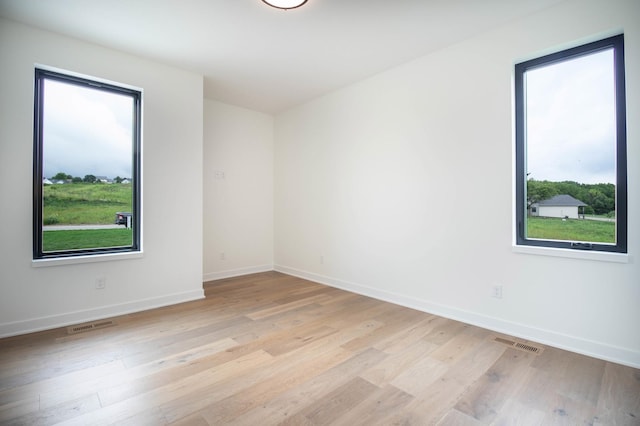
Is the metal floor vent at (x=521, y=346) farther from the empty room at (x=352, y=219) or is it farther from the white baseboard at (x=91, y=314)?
the white baseboard at (x=91, y=314)

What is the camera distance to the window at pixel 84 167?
10.1 feet

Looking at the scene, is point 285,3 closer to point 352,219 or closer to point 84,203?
point 352,219

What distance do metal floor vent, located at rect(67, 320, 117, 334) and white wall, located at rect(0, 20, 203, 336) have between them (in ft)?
0.40

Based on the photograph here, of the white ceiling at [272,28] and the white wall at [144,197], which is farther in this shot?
the white wall at [144,197]

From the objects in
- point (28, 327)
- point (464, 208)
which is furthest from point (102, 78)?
point (464, 208)

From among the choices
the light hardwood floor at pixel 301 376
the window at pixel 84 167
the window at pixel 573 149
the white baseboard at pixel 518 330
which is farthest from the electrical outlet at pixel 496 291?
the window at pixel 84 167

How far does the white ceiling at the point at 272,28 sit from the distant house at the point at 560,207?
160 cm

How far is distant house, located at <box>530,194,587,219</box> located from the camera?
2.62 meters

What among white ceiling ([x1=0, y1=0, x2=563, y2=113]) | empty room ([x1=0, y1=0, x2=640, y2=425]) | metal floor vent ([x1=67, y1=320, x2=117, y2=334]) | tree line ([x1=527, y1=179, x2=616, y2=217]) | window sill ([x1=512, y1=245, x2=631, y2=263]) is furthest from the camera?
metal floor vent ([x1=67, y1=320, x2=117, y2=334])

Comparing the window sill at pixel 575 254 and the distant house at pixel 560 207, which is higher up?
the distant house at pixel 560 207

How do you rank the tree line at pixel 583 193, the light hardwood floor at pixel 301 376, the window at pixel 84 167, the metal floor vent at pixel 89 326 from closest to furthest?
the light hardwood floor at pixel 301 376
the tree line at pixel 583 193
the metal floor vent at pixel 89 326
the window at pixel 84 167

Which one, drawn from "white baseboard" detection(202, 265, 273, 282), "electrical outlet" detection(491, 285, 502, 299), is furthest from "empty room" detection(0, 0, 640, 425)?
"white baseboard" detection(202, 265, 273, 282)

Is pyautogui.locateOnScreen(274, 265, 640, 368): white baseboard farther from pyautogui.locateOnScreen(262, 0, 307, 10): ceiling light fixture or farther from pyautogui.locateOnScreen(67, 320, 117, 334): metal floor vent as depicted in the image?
pyautogui.locateOnScreen(262, 0, 307, 10): ceiling light fixture

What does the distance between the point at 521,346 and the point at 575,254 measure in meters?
0.86
